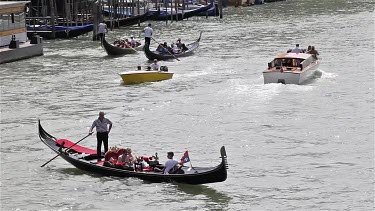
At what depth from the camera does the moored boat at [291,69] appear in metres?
25.6

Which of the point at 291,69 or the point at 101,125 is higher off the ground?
the point at 101,125

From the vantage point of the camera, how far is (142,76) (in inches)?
1064

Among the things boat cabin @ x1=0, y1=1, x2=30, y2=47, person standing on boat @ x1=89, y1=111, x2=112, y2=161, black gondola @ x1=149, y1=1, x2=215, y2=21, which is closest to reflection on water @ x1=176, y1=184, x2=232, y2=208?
person standing on boat @ x1=89, y1=111, x2=112, y2=161

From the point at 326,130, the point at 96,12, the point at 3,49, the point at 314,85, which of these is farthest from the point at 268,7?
the point at 326,130

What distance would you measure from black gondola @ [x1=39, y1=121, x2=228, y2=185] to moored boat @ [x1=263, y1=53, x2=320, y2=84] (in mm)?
9304

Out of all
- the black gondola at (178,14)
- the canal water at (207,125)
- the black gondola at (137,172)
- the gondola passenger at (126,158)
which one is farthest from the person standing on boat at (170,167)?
the black gondola at (178,14)

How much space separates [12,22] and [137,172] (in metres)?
20.1

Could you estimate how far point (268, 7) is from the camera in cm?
6612

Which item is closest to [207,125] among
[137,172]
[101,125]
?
[101,125]

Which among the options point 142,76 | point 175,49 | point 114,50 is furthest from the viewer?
point 114,50

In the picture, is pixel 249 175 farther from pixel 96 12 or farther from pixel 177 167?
pixel 96 12

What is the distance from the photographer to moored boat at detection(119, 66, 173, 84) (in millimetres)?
26844

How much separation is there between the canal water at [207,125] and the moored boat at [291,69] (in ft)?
0.97

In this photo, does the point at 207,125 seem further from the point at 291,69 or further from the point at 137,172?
the point at 291,69
